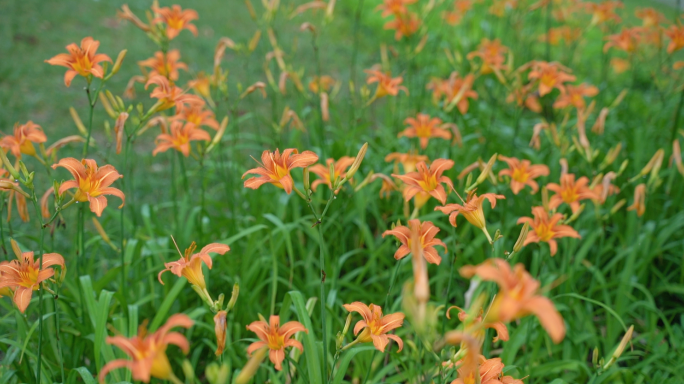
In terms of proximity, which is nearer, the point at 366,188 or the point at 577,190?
the point at 577,190

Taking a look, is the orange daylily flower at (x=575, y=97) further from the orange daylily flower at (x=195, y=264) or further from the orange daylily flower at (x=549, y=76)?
the orange daylily flower at (x=195, y=264)

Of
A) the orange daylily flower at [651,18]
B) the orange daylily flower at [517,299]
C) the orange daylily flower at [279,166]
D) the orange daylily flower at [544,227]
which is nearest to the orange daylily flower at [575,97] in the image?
the orange daylily flower at [651,18]

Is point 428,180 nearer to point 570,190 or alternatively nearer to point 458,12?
point 570,190

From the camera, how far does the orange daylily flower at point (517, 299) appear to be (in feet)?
2.71

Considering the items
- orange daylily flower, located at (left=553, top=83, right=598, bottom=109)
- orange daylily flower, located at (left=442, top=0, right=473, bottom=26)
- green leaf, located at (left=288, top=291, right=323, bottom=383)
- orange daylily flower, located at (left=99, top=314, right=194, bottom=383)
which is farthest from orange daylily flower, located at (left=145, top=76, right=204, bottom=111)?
orange daylily flower, located at (left=442, top=0, right=473, bottom=26)

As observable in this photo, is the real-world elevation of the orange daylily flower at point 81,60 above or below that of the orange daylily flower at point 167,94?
above

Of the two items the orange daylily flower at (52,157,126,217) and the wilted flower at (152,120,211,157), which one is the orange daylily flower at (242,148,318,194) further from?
the wilted flower at (152,120,211,157)

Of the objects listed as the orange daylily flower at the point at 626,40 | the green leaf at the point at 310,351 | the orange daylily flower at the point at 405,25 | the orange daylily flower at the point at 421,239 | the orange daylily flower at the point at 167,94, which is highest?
the orange daylily flower at the point at 405,25

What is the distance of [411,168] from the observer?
238 centimetres

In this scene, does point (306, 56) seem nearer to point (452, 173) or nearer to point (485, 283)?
point (452, 173)

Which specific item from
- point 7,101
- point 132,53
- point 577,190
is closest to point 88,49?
A: point 577,190

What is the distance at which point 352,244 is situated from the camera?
9.91 feet

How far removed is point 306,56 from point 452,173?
378 centimetres

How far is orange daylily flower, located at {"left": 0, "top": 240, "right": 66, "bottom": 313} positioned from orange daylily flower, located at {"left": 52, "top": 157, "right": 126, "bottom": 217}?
20 centimetres
